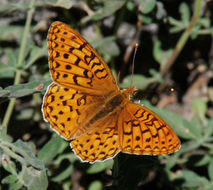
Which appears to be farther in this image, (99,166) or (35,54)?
(35,54)

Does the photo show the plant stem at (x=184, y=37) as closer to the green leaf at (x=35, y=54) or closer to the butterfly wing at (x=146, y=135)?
the green leaf at (x=35, y=54)

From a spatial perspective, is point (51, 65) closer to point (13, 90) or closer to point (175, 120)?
point (13, 90)

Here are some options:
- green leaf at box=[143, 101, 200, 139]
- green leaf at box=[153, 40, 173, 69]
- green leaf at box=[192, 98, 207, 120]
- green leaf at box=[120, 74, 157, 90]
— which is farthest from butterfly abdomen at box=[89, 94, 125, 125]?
green leaf at box=[192, 98, 207, 120]

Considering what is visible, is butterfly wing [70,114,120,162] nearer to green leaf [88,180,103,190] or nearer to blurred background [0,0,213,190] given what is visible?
blurred background [0,0,213,190]

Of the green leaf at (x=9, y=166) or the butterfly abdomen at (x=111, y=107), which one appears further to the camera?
the green leaf at (x=9, y=166)

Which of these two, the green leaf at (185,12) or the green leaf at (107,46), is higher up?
the green leaf at (185,12)

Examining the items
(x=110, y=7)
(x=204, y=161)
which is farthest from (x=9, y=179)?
(x=204, y=161)

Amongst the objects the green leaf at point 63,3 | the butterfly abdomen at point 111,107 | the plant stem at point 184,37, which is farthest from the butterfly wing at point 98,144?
the plant stem at point 184,37

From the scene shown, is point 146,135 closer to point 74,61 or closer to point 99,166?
point 74,61

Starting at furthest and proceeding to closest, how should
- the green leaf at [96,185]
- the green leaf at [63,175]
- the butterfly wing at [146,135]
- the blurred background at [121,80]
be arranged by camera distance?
the green leaf at [96,185] < the green leaf at [63,175] < the blurred background at [121,80] < the butterfly wing at [146,135]
